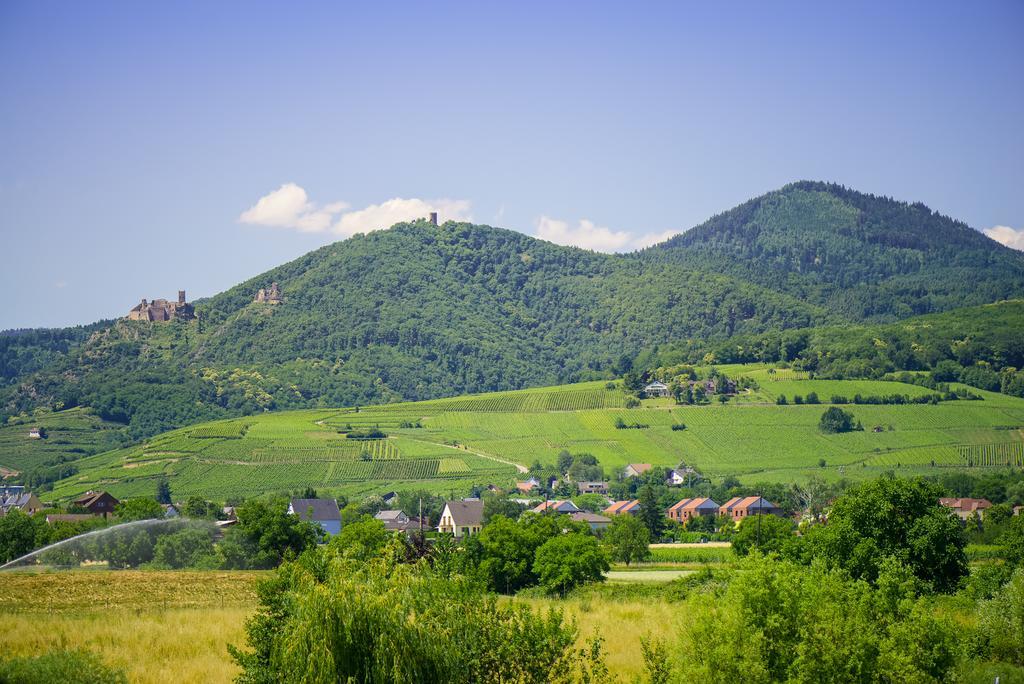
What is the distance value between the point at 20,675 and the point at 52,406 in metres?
172

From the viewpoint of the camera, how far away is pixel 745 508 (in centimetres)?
10538

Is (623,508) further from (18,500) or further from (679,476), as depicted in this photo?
(18,500)

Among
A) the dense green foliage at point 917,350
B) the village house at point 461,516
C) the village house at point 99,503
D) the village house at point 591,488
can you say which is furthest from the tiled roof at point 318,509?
the dense green foliage at point 917,350

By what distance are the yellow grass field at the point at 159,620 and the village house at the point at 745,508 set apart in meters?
59.9

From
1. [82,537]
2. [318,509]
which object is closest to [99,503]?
[318,509]

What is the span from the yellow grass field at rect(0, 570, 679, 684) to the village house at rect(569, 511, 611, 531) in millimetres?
54027

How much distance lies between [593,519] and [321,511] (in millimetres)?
25032

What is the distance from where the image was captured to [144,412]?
172000 millimetres

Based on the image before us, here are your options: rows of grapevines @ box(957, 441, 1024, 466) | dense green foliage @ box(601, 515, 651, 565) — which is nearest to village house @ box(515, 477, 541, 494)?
dense green foliage @ box(601, 515, 651, 565)

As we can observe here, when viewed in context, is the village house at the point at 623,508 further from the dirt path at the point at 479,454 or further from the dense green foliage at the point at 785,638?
the dense green foliage at the point at 785,638

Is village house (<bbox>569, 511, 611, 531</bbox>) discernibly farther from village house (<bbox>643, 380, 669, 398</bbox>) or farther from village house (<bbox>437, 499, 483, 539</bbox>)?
village house (<bbox>643, 380, 669, 398</bbox>)

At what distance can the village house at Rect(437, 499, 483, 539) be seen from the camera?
95625 mm

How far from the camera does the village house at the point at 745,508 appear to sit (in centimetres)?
10406

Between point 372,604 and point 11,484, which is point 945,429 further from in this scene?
point 372,604
